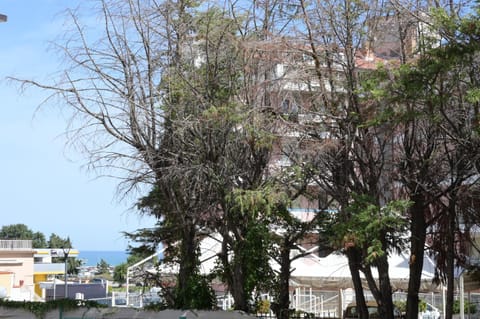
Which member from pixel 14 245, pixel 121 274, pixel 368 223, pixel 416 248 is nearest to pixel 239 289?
pixel 416 248

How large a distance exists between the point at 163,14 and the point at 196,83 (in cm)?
187

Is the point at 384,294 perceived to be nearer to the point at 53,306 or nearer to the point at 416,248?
the point at 416,248

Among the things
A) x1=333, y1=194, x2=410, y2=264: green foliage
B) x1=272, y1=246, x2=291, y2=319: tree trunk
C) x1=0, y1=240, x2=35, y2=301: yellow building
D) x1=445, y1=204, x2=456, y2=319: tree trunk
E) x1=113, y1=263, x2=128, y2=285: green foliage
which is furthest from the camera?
x1=0, y1=240, x2=35, y2=301: yellow building

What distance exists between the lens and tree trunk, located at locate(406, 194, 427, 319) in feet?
53.6

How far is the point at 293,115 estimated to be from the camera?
1612cm

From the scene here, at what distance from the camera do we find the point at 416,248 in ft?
54.4

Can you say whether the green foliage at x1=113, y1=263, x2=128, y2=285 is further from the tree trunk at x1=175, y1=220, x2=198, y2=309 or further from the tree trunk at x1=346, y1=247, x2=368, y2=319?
the tree trunk at x1=346, y1=247, x2=368, y2=319

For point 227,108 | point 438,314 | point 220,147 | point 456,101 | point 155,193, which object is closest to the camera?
point 456,101

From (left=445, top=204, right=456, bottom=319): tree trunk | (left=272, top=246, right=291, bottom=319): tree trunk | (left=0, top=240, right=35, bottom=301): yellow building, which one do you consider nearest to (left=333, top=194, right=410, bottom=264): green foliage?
(left=445, top=204, right=456, bottom=319): tree trunk

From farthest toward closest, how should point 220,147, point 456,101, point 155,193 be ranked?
point 155,193 < point 220,147 < point 456,101

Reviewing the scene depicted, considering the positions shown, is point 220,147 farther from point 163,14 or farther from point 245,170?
point 163,14

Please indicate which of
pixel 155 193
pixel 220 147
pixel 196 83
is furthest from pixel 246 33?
pixel 155 193

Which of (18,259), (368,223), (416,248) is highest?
(18,259)

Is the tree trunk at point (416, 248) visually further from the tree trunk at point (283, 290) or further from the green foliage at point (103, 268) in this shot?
the green foliage at point (103, 268)
